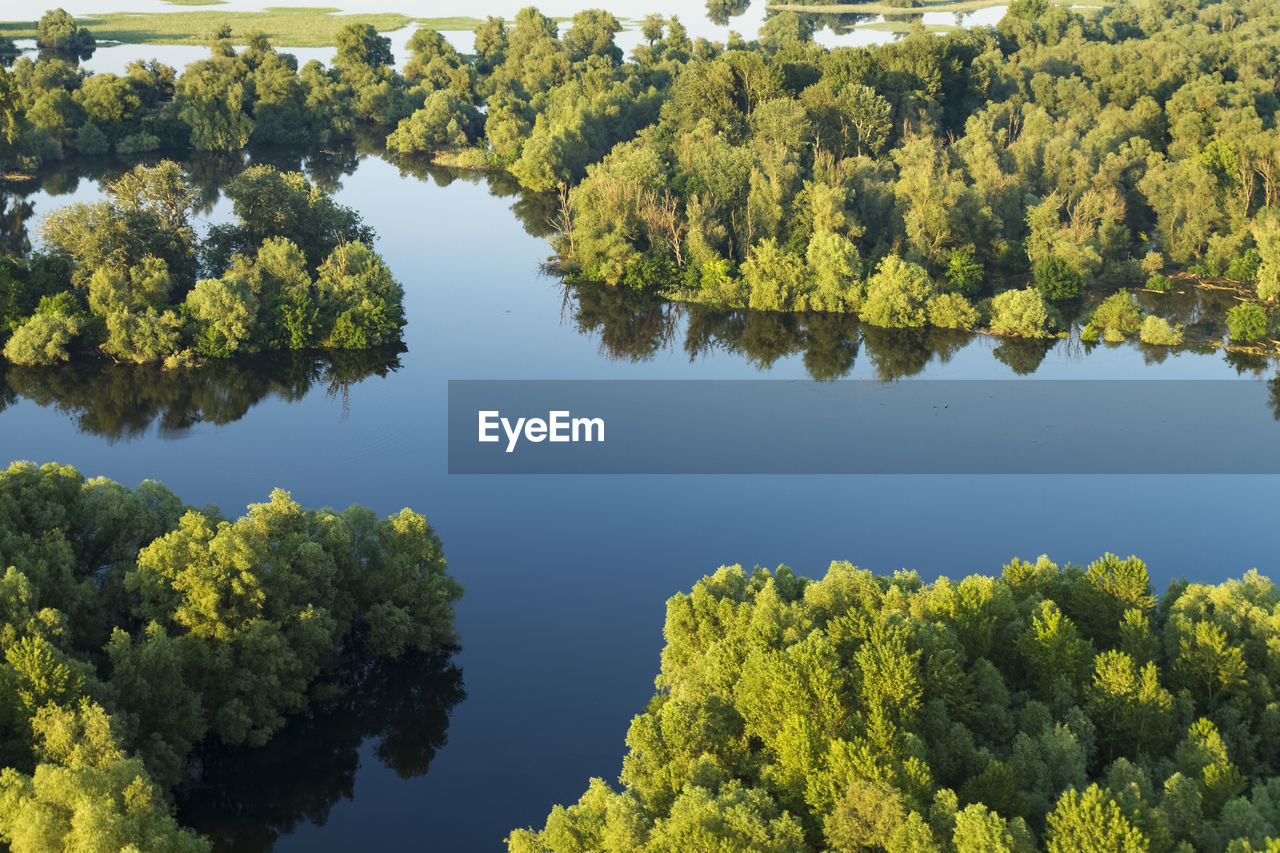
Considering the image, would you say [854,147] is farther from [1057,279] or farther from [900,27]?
[900,27]

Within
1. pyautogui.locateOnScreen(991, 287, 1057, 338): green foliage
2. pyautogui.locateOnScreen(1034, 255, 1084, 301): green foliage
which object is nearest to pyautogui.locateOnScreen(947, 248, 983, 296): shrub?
pyautogui.locateOnScreen(1034, 255, 1084, 301): green foliage

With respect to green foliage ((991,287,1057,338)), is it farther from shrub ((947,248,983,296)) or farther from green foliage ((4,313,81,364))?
green foliage ((4,313,81,364))

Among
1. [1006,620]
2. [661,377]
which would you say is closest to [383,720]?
[1006,620]

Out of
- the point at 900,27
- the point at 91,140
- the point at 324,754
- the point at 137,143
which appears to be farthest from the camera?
the point at 900,27

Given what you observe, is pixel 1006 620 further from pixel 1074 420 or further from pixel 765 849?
pixel 1074 420

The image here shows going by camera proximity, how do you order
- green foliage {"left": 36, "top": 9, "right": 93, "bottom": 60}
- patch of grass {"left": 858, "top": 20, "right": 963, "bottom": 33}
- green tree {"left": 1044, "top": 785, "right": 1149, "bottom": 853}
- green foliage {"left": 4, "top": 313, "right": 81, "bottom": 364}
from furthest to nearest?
patch of grass {"left": 858, "top": 20, "right": 963, "bottom": 33} < green foliage {"left": 36, "top": 9, "right": 93, "bottom": 60} < green foliage {"left": 4, "top": 313, "right": 81, "bottom": 364} < green tree {"left": 1044, "top": 785, "right": 1149, "bottom": 853}

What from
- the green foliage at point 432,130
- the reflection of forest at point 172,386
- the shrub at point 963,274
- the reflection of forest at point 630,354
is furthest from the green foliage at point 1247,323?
the green foliage at point 432,130

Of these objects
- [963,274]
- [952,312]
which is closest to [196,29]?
[963,274]
